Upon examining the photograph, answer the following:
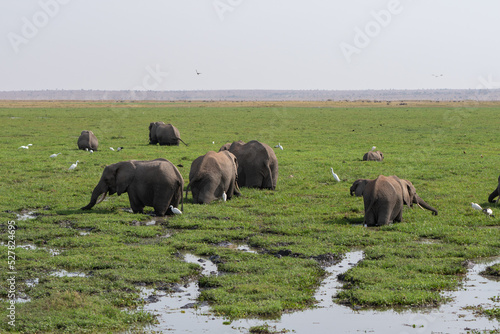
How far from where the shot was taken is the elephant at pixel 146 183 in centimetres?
1697

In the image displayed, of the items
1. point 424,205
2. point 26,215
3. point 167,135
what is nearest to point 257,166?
point 424,205

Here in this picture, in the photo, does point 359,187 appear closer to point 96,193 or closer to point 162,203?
point 162,203

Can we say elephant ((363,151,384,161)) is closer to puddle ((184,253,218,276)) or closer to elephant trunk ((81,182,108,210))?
elephant trunk ((81,182,108,210))

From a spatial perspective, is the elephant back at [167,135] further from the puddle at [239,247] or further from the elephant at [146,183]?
the puddle at [239,247]

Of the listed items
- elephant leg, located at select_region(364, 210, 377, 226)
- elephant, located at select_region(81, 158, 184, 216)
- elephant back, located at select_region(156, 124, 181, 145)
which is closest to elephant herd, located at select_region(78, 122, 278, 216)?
elephant, located at select_region(81, 158, 184, 216)

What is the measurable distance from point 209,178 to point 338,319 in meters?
9.60

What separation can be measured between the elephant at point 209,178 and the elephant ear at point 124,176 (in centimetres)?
196

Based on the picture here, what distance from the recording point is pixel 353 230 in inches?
595

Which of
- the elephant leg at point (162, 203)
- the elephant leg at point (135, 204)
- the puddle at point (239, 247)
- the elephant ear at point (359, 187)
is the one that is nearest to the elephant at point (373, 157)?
the elephant ear at point (359, 187)

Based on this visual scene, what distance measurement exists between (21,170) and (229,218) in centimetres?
1247

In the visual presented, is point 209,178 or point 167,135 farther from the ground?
point 209,178

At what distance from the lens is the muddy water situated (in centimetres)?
914

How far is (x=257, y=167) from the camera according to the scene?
21.5 meters

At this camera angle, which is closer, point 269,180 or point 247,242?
point 247,242
